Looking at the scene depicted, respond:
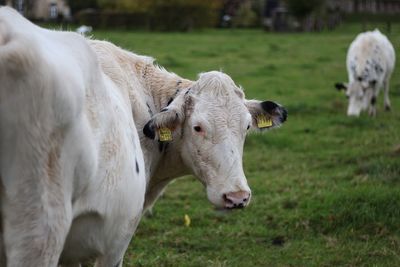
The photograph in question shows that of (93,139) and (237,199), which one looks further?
(237,199)

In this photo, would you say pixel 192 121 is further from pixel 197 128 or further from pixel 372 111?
pixel 372 111

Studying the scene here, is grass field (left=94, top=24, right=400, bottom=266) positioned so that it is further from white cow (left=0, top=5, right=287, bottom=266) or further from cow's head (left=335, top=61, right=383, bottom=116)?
white cow (left=0, top=5, right=287, bottom=266)

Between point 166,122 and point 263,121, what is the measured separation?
0.79 metres

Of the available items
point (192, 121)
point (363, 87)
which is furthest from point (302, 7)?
point (192, 121)

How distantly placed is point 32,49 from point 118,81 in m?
1.69

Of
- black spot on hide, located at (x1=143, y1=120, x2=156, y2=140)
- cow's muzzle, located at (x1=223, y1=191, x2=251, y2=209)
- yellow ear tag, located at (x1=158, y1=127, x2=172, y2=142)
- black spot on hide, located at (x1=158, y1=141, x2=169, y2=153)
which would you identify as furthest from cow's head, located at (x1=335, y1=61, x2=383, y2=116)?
cow's muzzle, located at (x1=223, y1=191, x2=251, y2=209)

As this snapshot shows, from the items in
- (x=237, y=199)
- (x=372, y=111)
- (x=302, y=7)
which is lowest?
(x=302, y=7)

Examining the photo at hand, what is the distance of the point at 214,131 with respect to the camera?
173 inches

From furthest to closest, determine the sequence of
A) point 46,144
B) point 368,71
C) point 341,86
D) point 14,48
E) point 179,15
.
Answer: point 179,15, point 368,71, point 341,86, point 46,144, point 14,48

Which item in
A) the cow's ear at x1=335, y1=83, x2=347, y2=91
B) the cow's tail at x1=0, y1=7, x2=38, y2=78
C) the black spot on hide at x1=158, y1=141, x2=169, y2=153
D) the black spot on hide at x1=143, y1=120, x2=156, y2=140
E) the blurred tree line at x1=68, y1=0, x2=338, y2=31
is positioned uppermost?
the cow's tail at x1=0, y1=7, x2=38, y2=78

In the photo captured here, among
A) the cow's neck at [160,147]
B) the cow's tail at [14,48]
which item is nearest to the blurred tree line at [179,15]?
the cow's neck at [160,147]

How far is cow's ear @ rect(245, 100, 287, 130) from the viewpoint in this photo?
494cm

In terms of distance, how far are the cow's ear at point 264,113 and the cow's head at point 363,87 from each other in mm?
9761

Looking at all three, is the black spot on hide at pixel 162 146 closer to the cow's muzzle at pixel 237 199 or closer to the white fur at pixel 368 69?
the cow's muzzle at pixel 237 199
